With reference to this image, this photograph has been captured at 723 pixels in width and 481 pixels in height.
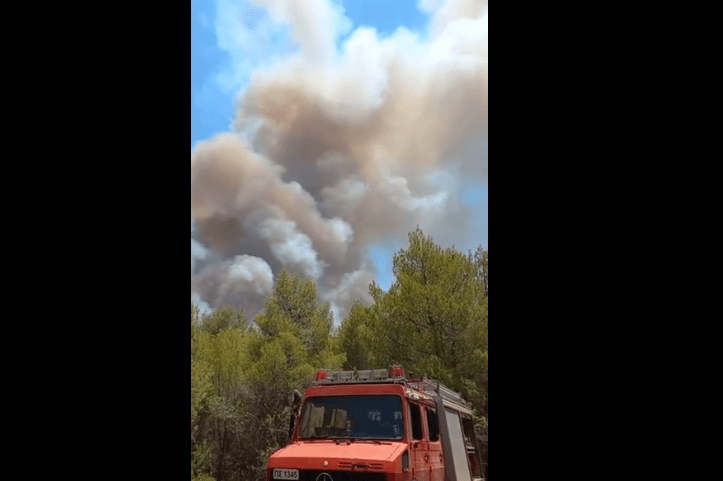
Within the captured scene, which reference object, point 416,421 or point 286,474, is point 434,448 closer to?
point 416,421

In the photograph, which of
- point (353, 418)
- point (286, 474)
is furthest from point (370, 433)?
point (286, 474)

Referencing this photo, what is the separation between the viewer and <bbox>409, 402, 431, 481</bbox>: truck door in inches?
251

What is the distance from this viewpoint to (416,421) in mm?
6777

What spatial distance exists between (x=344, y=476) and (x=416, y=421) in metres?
1.09

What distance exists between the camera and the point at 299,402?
7.28 metres

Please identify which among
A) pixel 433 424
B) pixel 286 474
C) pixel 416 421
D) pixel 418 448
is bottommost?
pixel 286 474

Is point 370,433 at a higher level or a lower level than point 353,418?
lower

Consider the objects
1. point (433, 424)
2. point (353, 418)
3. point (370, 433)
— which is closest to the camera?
point (370, 433)

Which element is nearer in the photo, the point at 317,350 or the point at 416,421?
the point at 416,421

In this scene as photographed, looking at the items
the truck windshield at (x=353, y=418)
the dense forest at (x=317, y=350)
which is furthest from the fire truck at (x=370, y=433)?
the dense forest at (x=317, y=350)
